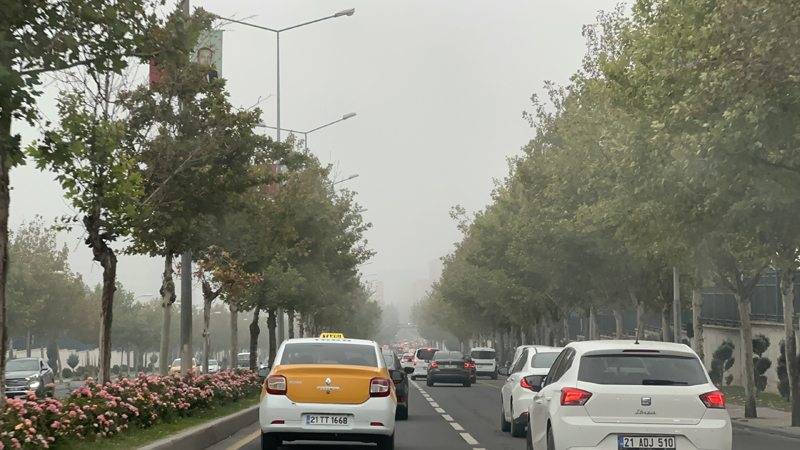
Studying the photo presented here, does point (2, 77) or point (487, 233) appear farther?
point (487, 233)

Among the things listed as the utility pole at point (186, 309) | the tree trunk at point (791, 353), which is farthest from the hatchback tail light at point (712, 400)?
the utility pole at point (186, 309)

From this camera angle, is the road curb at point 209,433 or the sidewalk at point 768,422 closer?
the road curb at point 209,433

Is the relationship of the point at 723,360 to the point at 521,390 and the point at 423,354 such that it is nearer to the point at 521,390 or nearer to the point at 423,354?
the point at 423,354

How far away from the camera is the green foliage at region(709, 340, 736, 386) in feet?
144

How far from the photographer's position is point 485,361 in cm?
6166

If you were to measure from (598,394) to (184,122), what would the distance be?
43.1 ft

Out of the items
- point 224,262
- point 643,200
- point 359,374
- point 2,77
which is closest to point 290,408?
point 359,374

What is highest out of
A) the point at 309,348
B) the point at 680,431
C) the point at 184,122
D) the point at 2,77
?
the point at 184,122

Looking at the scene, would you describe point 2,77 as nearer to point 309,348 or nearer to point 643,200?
point 309,348

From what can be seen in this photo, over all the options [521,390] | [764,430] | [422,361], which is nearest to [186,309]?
[521,390]

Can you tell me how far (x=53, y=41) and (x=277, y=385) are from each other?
544 centimetres

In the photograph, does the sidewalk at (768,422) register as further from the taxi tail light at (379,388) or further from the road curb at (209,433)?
the road curb at (209,433)

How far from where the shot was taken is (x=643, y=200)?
23.7 m

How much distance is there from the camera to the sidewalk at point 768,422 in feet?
69.9
